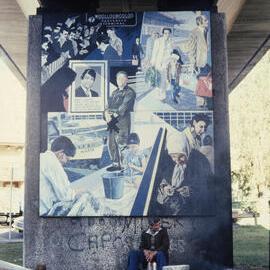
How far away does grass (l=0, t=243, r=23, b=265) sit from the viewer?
473 inches

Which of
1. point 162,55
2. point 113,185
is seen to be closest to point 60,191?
point 113,185

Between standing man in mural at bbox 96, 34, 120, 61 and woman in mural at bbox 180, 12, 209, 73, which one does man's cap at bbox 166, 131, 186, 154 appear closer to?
woman in mural at bbox 180, 12, 209, 73

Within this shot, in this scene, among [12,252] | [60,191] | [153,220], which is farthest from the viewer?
[12,252]

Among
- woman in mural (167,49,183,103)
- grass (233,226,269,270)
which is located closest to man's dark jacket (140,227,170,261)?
grass (233,226,269,270)

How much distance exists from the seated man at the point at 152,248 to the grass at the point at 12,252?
150 inches

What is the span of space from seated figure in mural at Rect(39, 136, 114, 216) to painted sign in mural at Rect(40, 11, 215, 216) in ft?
0.05

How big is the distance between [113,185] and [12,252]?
254 inches

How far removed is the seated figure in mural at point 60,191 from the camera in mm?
8516

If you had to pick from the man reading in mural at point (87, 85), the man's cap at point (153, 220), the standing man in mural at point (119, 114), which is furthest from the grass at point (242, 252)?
the man reading in mural at point (87, 85)

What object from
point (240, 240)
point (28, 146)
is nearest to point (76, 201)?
point (28, 146)

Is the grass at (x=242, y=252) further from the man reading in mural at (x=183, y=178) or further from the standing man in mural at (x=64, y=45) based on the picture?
the standing man in mural at (x=64, y=45)

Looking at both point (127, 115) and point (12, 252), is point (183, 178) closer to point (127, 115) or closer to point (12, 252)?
point (127, 115)

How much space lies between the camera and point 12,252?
13844 millimetres

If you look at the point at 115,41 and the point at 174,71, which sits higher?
the point at 115,41
